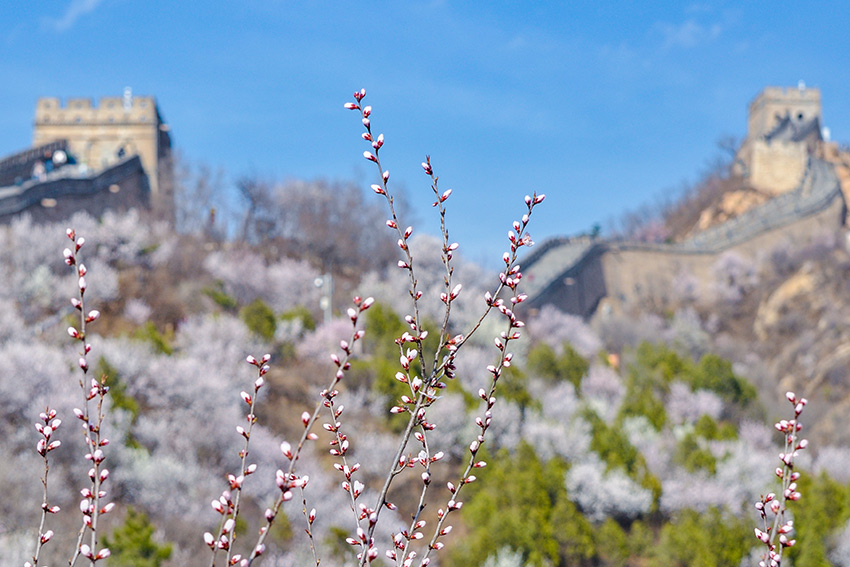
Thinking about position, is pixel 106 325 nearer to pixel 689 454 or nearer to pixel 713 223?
pixel 689 454

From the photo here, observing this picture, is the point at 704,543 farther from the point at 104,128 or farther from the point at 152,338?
the point at 104,128

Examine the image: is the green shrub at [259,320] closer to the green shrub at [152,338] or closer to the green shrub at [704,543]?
the green shrub at [152,338]

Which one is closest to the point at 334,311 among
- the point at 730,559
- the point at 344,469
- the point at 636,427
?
the point at 636,427

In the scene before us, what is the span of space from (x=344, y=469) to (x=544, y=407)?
800 inches

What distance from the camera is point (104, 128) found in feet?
107

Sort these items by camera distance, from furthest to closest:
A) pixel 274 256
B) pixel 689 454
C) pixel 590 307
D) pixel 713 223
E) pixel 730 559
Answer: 1. pixel 713 223
2. pixel 590 307
3. pixel 274 256
4. pixel 689 454
5. pixel 730 559

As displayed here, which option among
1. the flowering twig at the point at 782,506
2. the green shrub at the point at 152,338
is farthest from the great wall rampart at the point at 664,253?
the flowering twig at the point at 782,506

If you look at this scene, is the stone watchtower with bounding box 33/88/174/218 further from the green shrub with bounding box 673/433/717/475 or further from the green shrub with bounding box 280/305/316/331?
the green shrub with bounding box 673/433/717/475

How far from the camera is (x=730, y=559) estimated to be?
16.0m

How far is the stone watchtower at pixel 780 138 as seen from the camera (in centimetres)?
4522

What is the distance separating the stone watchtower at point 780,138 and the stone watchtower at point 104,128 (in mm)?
29450

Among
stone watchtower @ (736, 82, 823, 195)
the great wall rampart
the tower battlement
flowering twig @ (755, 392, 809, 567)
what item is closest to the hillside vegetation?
the great wall rampart

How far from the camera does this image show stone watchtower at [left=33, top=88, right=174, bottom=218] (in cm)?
3209

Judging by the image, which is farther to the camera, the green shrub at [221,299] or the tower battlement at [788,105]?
the tower battlement at [788,105]
